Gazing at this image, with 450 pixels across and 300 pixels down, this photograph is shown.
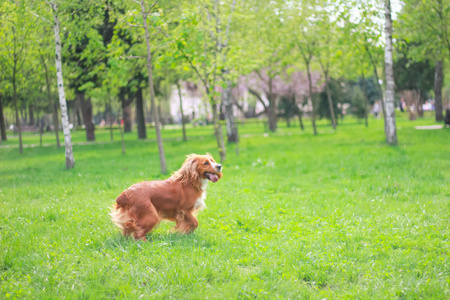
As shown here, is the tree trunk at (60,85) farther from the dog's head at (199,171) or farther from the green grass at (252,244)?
the dog's head at (199,171)

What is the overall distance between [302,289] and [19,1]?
31.5ft

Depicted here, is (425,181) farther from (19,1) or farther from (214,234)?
(19,1)

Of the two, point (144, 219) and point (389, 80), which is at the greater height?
point (389, 80)

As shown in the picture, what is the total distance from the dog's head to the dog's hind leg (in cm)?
69

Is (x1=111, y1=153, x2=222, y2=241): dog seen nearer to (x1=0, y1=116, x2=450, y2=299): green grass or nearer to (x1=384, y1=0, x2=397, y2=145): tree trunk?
(x1=0, y1=116, x2=450, y2=299): green grass

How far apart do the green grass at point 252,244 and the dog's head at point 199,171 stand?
0.83 meters

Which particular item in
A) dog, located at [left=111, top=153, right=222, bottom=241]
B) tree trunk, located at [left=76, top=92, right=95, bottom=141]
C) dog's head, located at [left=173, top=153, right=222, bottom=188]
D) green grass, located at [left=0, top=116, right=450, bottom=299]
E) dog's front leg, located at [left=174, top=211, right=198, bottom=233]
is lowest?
green grass, located at [left=0, top=116, right=450, bottom=299]

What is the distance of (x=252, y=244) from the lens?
5508 mm

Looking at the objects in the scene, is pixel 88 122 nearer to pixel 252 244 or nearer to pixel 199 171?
pixel 199 171

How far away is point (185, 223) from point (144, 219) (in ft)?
2.30

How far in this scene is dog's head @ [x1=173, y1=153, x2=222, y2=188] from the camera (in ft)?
19.0

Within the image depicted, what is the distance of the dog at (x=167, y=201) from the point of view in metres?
5.39

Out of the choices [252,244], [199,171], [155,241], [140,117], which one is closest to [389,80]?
[199,171]

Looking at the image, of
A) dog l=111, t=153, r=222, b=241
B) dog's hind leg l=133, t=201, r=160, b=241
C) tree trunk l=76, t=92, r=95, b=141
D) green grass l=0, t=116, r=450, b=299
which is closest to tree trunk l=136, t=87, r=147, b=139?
tree trunk l=76, t=92, r=95, b=141
